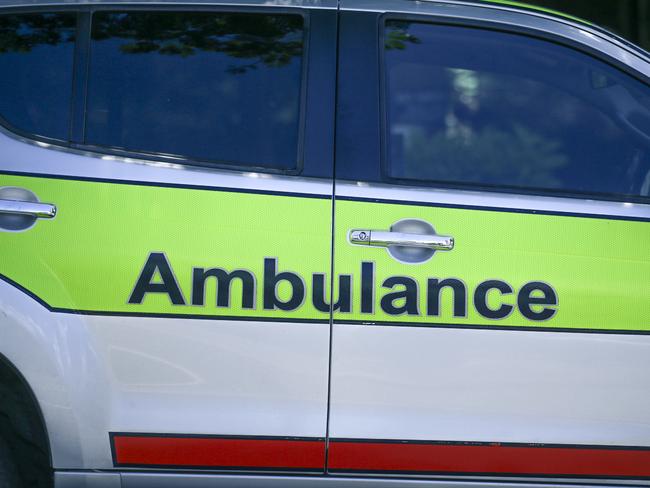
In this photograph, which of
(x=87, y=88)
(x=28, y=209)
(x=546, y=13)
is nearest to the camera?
(x=28, y=209)

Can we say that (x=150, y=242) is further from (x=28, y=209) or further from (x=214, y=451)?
(x=214, y=451)

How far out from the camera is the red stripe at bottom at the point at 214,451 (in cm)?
242

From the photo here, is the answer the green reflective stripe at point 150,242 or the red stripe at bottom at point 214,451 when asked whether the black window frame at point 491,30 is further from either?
the red stripe at bottom at point 214,451

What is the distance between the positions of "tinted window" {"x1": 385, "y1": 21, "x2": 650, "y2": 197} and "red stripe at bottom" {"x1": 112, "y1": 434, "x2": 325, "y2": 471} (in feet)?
2.77

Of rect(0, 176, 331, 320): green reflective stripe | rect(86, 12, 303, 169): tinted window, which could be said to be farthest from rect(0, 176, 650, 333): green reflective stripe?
rect(86, 12, 303, 169): tinted window

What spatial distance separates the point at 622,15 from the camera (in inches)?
307

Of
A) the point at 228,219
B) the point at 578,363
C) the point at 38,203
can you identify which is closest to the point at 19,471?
the point at 38,203

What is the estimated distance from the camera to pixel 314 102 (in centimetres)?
252

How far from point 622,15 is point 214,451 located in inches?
261

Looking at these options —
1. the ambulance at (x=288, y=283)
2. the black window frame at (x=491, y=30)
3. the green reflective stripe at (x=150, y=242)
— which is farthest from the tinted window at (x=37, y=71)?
the black window frame at (x=491, y=30)

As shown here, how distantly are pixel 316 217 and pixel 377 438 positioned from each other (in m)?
0.63

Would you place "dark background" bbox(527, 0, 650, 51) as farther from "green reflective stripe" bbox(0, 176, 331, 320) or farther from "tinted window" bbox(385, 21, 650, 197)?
"green reflective stripe" bbox(0, 176, 331, 320)

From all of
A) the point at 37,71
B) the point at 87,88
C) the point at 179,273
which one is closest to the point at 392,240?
the point at 179,273

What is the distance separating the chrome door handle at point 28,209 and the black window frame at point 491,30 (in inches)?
36.3
